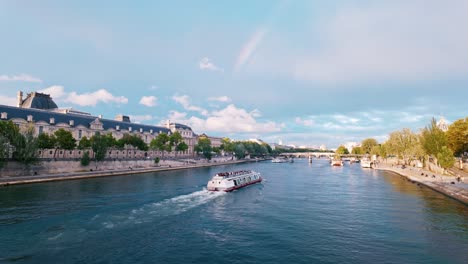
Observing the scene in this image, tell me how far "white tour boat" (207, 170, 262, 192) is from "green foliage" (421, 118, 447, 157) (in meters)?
52.9

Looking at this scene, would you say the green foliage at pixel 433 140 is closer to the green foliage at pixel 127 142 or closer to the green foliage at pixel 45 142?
the green foliage at pixel 127 142

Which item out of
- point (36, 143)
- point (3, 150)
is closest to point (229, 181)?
point (36, 143)

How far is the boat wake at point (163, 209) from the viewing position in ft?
105

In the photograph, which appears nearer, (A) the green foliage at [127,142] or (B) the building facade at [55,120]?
(B) the building facade at [55,120]

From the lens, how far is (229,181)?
57.8 meters

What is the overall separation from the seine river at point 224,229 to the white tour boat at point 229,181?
6.62m

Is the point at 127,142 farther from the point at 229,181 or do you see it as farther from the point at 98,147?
the point at 229,181

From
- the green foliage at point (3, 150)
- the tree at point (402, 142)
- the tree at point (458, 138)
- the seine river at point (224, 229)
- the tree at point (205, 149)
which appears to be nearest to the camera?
the seine river at point (224, 229)

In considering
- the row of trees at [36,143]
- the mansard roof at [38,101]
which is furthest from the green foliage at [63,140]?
the mansard roof at [38,101]

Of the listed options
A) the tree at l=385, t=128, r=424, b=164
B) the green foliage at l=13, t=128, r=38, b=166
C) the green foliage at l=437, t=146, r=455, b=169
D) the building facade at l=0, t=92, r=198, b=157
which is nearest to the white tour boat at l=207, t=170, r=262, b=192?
the green foliage at l=13, t=128, r=38, b=166

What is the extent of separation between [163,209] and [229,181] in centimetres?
2137

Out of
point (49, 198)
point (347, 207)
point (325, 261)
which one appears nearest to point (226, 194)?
point (347, 207)

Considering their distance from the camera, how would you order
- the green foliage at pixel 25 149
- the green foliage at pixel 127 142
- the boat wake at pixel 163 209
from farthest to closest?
1. the green foliage at pixel 127 142
2. the green foliage at pixel 25 149
3. the boat wake at pixel 163 209

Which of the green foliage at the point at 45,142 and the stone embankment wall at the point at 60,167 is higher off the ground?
the green foliage at the point at 45,142
